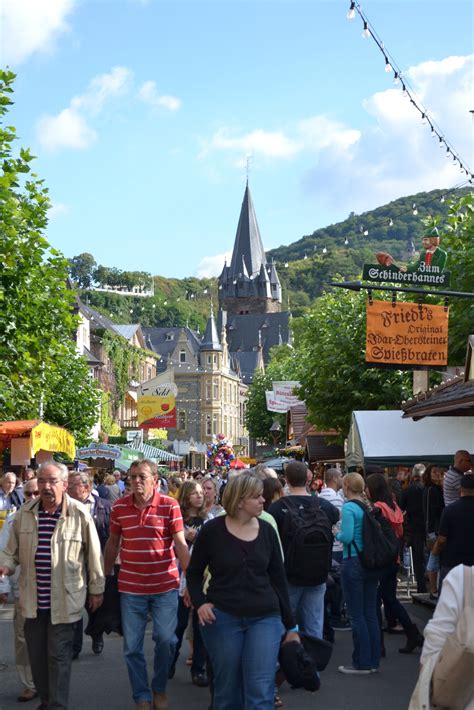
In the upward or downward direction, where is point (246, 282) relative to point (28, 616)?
upward

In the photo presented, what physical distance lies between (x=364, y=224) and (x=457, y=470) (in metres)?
170

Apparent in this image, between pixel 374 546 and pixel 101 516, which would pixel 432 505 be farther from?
pixel 374 546

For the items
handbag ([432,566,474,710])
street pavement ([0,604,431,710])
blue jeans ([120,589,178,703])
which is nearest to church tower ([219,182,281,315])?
street pavement ([0,604,431,710])

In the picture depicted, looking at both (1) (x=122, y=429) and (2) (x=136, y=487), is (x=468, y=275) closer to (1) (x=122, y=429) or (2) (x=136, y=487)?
(2) (x=136, y=487)

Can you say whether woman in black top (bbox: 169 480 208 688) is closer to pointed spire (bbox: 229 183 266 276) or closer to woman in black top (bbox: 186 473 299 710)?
woman in black top (bbox: 186 473 299 710)

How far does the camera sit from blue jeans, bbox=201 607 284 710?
6012 mm

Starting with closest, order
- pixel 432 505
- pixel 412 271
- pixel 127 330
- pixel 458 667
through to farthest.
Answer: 1. pixel 458 667
2. pixel 432 505
3. pixel 412 271
4. pixel 127 330

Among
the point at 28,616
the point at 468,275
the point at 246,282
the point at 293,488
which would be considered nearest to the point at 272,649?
the point at 28,616

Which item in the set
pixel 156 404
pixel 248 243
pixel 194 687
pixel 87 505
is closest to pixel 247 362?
pixel 248 243

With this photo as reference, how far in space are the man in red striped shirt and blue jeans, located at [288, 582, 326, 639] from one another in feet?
4.05

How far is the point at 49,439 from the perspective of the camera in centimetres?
2252

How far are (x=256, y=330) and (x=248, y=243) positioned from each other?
1551 cm

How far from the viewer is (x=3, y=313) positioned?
62.6ft

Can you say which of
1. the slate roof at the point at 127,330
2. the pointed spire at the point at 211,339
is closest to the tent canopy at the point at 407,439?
the slate roof at the point at 127,330
